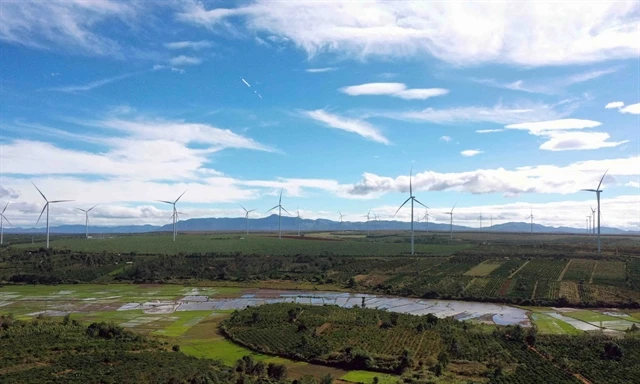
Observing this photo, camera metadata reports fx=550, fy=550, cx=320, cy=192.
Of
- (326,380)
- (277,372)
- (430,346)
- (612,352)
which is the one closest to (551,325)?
(612,352)

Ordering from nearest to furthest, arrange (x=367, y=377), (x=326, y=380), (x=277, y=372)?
(x=326, y=380) < (x=277, y=372) < (x=367, y=377)

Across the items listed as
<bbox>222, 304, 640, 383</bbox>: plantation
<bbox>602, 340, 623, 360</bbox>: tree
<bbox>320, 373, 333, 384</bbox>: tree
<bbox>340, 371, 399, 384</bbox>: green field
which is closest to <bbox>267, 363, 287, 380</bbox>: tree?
<bbox>320, 373, 333, 384</bbox>: tree

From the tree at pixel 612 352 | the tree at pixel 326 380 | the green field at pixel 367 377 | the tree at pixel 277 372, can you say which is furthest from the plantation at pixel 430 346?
the tree at pixel 326 380

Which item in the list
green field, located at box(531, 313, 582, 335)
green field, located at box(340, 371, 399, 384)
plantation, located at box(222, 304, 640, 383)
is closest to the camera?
green field, located at box(340, 371, 399, 384)

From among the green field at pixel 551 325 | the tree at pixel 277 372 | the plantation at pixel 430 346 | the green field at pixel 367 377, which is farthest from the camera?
the green field at pixel 551 325

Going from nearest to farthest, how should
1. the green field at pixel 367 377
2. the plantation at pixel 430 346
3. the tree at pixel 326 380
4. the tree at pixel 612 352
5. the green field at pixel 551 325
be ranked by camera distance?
the tree at pixel 326 380 < the green field at pixel 367 377 < the plantation at pixel 430 346 < the tree at pixel 612 352 < the green field at pixel 551 325

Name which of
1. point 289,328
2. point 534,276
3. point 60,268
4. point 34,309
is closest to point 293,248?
point 60,268

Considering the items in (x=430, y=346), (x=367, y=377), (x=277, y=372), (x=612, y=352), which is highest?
(x=612, y=352)

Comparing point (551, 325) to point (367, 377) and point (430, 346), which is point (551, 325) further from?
point (367, 377)

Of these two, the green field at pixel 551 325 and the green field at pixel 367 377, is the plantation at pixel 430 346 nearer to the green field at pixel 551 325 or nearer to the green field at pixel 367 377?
the green field at pixel 551 325

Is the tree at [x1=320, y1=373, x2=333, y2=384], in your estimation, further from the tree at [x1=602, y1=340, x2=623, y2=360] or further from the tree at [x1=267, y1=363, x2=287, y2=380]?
the tree at [x1=602, y1=340, x2=623, y2=360]

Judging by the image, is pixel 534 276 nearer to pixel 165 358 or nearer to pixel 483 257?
pixel 483 257

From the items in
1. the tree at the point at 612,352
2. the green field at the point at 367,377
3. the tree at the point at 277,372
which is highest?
the tree at the point at 612,352
